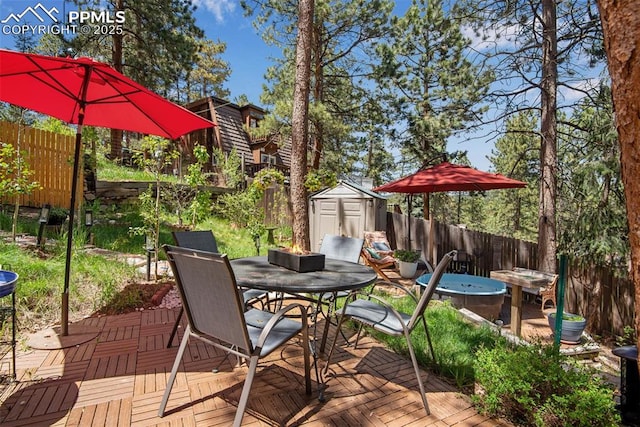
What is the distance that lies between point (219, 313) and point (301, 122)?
12.5 ft

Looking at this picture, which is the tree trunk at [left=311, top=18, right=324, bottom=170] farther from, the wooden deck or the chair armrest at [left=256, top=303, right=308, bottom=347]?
the chair armrest at [left=256, top=303, right=308, bottom=347]

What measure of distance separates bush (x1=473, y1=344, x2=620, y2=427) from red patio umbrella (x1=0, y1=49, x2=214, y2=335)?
303cm

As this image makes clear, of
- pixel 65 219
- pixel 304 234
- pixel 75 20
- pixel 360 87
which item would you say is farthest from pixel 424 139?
pixel 75 20

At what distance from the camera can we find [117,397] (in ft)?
6.46

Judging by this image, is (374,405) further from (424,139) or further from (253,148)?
(253,148)

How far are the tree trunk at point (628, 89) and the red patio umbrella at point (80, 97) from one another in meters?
2.80

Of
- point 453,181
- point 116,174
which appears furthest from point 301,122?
point 116,174

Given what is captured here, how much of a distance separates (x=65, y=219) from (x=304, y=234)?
4241 mm

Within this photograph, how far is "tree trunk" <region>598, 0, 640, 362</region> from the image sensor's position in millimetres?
971

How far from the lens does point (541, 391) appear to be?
6.13 feet

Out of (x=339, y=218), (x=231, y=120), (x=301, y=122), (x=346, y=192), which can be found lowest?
(x=339, y=218)

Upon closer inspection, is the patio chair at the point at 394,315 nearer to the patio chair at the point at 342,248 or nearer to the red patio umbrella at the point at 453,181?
the patio chair at the point at 342,248

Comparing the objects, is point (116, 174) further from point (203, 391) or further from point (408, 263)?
point (203, 391)

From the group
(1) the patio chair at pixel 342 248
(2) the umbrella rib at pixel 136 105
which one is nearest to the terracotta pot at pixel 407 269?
(1) the patio chair at pixel 342 248
